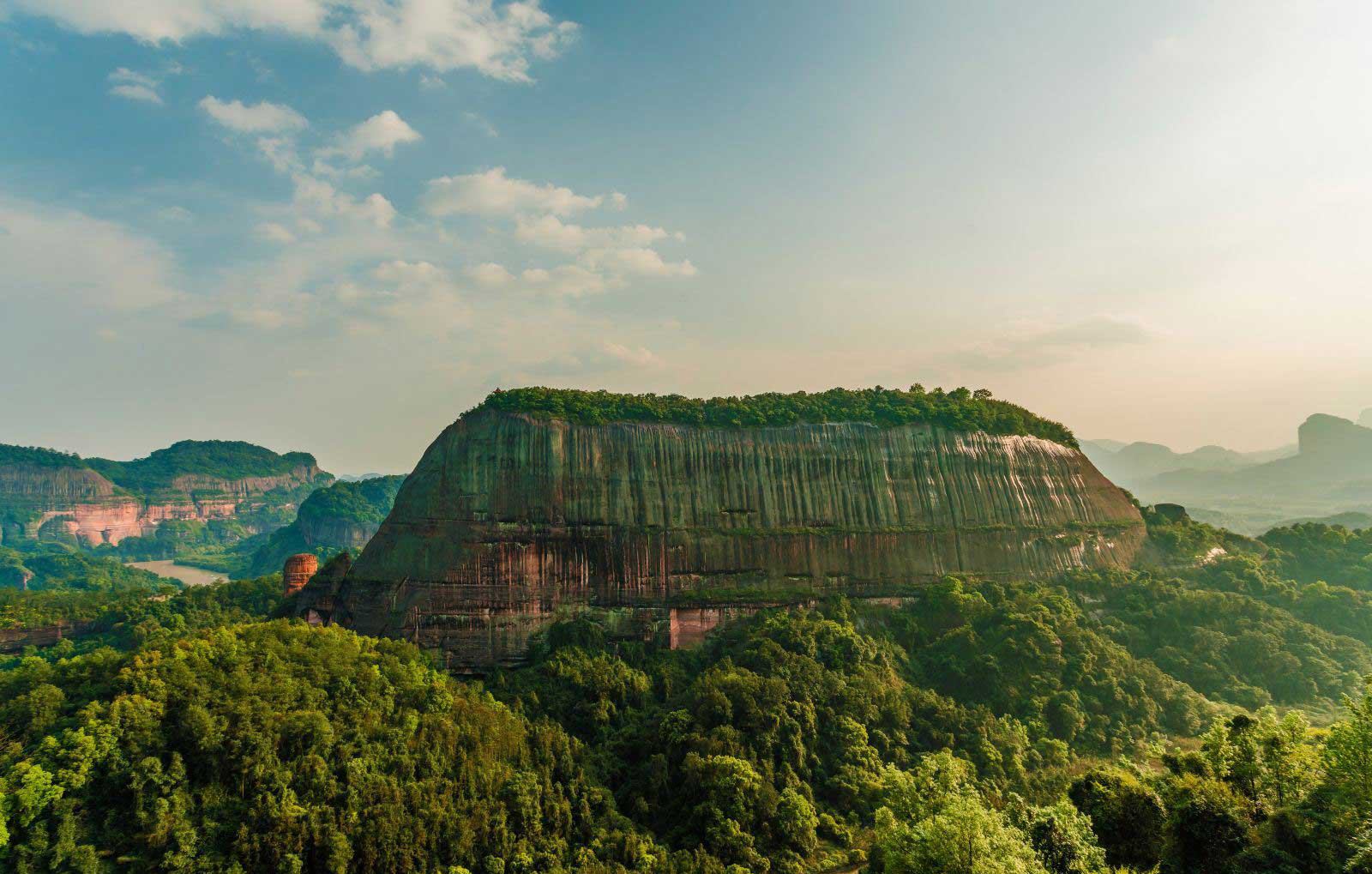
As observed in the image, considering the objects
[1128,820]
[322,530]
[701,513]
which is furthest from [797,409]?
[322,530]

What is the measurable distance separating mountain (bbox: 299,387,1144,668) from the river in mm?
109247

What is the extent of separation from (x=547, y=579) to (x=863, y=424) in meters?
27.0

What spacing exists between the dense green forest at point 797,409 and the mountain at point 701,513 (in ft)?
0.50

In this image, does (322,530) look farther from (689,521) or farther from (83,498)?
(689,521)

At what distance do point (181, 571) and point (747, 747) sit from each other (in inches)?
6318


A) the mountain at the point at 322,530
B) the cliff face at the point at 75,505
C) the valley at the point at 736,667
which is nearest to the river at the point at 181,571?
the mountain at the point at 322,530

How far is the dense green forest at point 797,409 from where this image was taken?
51.3 meters

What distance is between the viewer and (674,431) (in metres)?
52.9

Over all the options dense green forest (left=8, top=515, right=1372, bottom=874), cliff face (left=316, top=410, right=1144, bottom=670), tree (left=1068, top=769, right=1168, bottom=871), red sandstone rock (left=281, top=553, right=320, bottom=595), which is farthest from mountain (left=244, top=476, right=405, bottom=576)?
tree (left=1068, top=769, right=1168, bottom=871)

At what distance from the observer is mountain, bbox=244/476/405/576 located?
13762 centimetres

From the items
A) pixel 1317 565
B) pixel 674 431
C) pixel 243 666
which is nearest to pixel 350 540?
pixel 674 431

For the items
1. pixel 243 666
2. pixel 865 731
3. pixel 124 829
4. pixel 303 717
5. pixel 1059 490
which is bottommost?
pixel 865 731

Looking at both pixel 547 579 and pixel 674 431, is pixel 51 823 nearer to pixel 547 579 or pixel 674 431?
pixel 547 579

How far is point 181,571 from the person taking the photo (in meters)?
149
